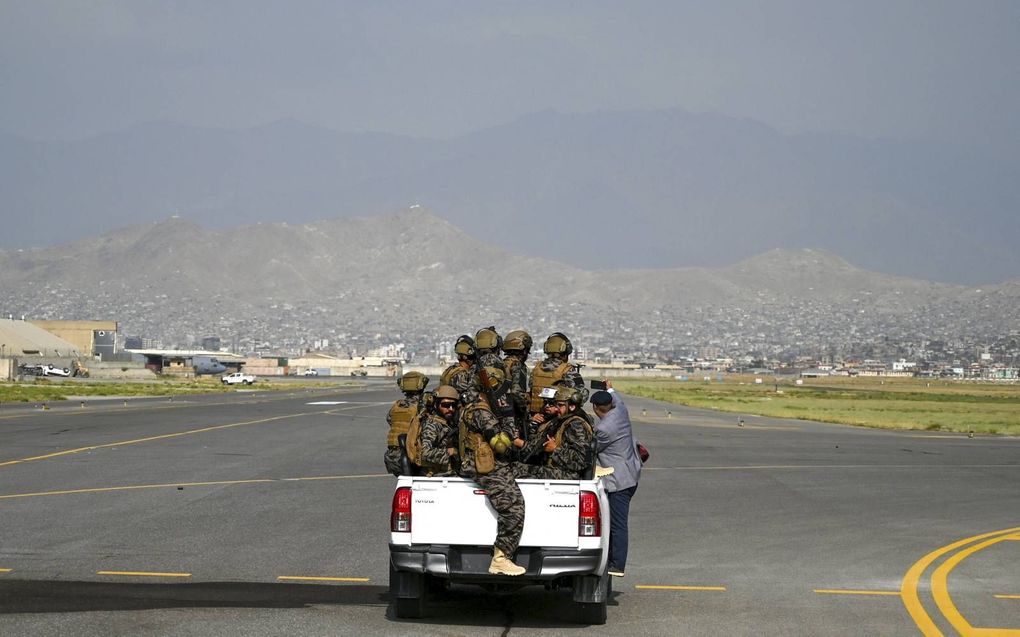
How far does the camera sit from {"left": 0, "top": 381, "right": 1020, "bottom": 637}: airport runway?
11500 millimetres

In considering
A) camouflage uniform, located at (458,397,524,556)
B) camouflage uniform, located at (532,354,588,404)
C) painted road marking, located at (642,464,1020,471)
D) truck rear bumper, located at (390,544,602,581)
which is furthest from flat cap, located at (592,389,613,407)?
painted road marking, located at (642,464,1020,471)

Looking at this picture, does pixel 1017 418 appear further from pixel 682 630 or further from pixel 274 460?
pixel 682 630

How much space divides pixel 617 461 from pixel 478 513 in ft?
7.27

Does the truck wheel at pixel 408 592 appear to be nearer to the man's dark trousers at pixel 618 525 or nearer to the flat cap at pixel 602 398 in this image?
the man's dark trousers at pixel 618 525

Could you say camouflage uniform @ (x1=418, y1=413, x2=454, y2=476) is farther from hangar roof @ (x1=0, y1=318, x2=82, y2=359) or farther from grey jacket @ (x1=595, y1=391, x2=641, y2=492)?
hangar roof @ (x1=0, y1=318, x2=82, y2=359)

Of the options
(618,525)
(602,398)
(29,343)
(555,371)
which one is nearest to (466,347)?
(555,371)

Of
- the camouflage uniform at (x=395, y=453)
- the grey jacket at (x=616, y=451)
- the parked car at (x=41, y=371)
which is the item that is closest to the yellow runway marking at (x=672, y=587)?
the grey jacket at (x=616, y=451)

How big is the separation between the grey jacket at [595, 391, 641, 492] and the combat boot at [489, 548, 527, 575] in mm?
2110

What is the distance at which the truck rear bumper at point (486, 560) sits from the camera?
1112 centimetres

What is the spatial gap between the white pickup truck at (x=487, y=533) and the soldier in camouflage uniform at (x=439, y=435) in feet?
1.72

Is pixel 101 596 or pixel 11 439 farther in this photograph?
pixel 11 439

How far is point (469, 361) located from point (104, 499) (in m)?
8.98

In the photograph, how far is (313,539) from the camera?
1641 cm

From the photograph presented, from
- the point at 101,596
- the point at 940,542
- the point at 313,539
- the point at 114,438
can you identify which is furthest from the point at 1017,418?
the point at 101,596
